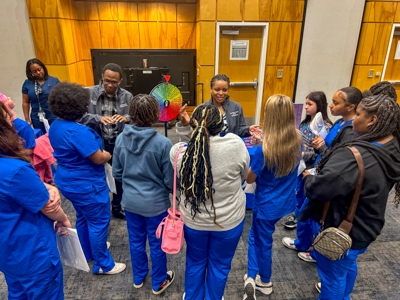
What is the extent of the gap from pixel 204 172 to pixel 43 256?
2.91 feet

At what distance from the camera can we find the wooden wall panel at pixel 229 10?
445cm

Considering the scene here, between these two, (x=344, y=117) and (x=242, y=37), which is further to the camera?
(x=242, y=37)

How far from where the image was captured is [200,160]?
53.1 inches

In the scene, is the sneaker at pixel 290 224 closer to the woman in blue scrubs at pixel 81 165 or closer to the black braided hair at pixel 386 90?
the black braided hair at pixel 386 90

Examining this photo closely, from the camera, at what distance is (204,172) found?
136 centimetres

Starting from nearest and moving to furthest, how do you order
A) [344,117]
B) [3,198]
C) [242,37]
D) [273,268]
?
[3,198], [344,117], [273,268], [242,37]

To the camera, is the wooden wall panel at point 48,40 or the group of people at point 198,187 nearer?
the group of people at point 198,187

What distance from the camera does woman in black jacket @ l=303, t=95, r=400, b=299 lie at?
131cm

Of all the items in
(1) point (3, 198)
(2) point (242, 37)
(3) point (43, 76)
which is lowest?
(1) point (3, 198)

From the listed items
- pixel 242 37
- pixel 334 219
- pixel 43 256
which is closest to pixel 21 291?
pixel 43 256

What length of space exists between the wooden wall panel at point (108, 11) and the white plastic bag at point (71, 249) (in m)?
4.84

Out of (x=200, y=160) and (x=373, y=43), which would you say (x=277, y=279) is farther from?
(x=373, y=43)

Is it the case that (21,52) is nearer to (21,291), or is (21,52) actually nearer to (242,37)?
(242,37)

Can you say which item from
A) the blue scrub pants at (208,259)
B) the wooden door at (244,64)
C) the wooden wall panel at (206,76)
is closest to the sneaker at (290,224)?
the blue scrub pants at (208,259)
